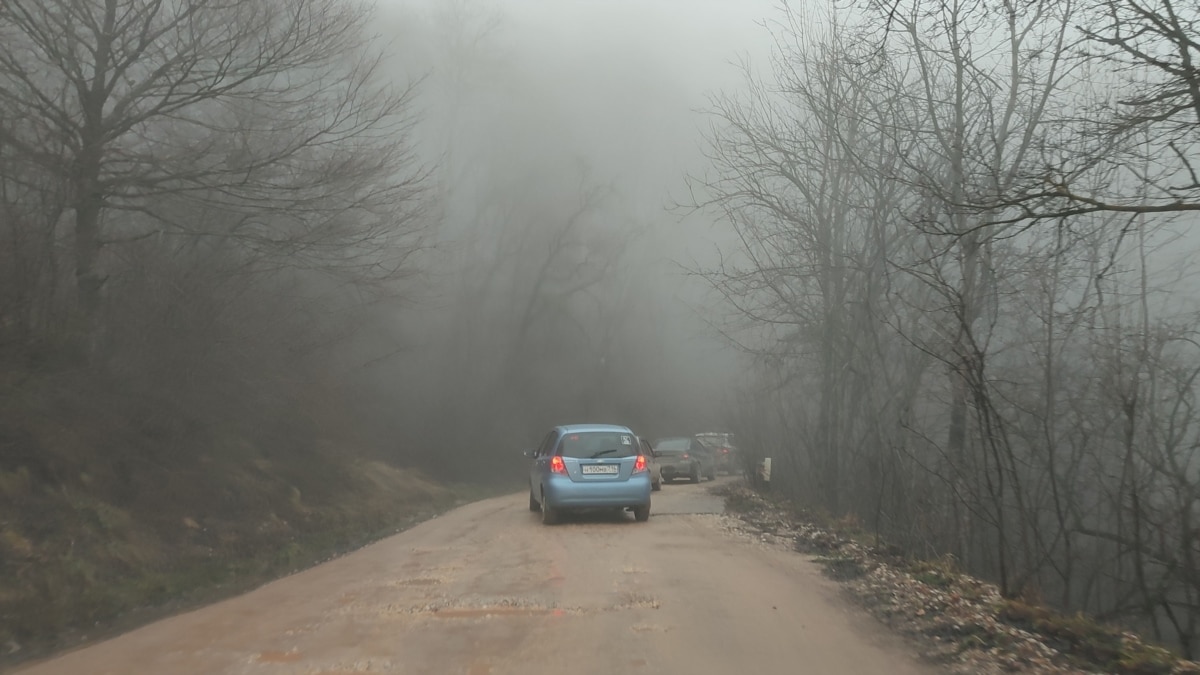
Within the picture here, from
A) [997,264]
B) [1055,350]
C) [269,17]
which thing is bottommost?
[1055,350]

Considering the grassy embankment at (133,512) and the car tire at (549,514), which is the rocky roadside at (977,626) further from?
the grassy embankment at (133,512)

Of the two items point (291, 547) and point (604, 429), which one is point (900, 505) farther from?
point (291, 547)

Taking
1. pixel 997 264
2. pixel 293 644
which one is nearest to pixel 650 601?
pixel 293 644

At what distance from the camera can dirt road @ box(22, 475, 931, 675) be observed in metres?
6.11

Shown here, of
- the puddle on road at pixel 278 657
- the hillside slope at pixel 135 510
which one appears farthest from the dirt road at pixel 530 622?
the hillside slope at pixel 135 510

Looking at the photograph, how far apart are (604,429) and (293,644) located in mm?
8835

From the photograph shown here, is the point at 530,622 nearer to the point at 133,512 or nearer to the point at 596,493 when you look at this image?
the point at 133,512

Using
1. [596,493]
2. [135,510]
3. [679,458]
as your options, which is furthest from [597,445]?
[679,458]

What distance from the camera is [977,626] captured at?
272 inches

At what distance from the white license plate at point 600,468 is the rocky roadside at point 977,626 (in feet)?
14.7

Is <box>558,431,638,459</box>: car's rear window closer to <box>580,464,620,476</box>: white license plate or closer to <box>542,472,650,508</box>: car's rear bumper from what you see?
<box>580,464,620,476</box>: white license plate

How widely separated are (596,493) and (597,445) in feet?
2.56

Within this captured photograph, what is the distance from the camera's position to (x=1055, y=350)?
11.5m

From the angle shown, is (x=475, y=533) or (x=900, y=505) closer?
(x=900, y=505)
